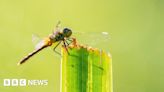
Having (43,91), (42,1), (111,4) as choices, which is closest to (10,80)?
(43,91)

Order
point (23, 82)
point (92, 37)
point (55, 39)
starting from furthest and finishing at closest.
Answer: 1. point (92, 37)
2. point (55, 39)
3. point (23, 82)

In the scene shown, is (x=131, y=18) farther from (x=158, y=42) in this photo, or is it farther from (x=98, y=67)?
(x=98, y=67)

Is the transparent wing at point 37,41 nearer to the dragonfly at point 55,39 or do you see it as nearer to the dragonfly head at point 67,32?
the dragonfly at point 55,39

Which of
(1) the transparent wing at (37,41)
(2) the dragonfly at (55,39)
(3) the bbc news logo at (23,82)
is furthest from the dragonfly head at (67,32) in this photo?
(3) the bbc news logo at (23,82)

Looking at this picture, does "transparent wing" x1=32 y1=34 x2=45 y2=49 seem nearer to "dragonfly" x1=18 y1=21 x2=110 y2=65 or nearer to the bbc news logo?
"dragonfly" x1=18 y1=21 x2=110 y2=65

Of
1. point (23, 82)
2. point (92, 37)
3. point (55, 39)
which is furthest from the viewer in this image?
point (92, 37)

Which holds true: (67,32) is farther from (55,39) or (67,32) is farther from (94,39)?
(94,39)

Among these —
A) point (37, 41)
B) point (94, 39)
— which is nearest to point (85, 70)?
point (94, 39)
